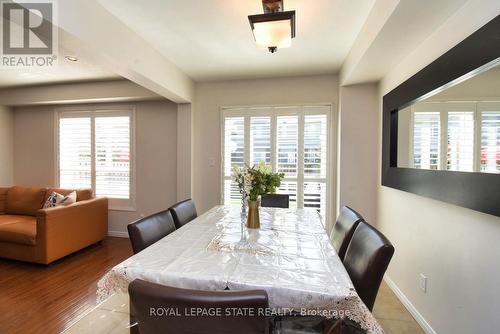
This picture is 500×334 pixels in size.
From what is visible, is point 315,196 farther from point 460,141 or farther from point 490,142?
point 490,142

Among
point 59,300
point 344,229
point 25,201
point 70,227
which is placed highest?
point 344,229

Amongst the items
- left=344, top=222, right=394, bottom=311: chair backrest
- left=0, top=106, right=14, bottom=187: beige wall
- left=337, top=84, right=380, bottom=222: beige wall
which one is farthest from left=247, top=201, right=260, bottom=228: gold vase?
left=0, top=106, right=14, bottom=187: beige wall

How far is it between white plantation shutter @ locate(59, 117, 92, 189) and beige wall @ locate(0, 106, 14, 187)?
3.33ft

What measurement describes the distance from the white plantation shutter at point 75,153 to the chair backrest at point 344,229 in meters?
4.06

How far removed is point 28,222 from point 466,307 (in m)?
4.61

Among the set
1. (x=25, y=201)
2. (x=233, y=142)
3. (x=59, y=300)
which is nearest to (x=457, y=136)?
(x=233, y=142)

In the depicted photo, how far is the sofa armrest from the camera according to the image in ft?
9.16

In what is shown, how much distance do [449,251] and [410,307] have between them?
2.59 feet

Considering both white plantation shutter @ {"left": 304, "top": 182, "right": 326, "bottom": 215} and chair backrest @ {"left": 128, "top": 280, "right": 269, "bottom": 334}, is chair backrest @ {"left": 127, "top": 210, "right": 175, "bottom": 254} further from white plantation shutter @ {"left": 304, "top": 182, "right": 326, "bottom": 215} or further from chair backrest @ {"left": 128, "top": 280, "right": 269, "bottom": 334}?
white plantation shutter @ {"left": 304, "top": 182, "right": 326, "bottom": 215}

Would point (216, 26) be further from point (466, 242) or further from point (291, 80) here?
point (466, 242)

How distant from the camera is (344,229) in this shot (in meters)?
1.78

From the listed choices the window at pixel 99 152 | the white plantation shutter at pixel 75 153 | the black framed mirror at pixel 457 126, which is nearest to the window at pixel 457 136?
the black framed mirror at pixel 457 126

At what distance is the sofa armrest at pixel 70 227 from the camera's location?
2.79 m

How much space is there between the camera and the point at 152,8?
74.2 inches
